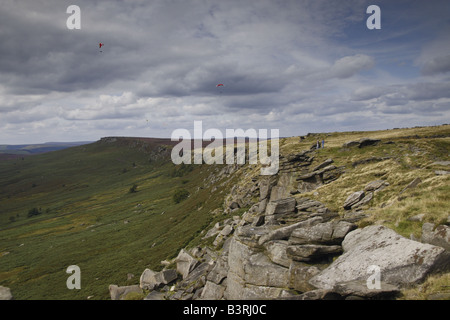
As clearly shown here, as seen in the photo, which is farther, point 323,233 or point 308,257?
point 323,233

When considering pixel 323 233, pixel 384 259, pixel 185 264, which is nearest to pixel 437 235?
pixel 384 259

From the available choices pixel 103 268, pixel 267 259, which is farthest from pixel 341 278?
pixel 103 268

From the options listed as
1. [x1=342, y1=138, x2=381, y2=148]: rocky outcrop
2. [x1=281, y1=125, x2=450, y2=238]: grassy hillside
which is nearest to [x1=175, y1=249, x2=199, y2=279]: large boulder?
[x1=281, y1=125, x2=450, y2=238]: grassy hillside

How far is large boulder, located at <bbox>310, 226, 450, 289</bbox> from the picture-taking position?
12.4 metres

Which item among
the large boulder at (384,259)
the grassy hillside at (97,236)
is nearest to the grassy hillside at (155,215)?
the grassy hillside at (97,236)

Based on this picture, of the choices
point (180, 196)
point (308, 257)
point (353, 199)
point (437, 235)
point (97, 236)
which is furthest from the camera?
point (180, 196)

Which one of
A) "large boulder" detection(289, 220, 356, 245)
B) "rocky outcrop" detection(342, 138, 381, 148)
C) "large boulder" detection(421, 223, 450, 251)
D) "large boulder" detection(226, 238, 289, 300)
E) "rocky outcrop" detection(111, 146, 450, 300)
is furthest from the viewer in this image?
"rocky outcrop" detection(342, 138, 381, 148)

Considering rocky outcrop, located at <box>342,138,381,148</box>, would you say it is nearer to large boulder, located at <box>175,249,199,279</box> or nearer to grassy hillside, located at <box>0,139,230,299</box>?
large boulder, located at <box>175,249,199,279</box>

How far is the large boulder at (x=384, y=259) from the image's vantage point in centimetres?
1239

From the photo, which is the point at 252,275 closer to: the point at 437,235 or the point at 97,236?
the point at 437,235

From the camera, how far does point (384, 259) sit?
1373cm

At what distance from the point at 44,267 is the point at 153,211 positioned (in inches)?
1495
